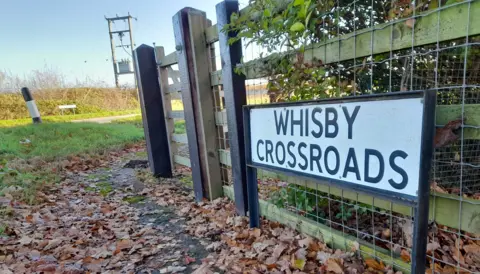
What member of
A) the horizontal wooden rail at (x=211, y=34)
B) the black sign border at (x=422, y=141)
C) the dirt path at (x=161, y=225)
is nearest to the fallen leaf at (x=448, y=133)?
the black sign border at (x=422, y=141)

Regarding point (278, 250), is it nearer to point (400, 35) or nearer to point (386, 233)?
point (386, 233)

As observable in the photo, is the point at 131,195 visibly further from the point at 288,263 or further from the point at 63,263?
the point at 288,263

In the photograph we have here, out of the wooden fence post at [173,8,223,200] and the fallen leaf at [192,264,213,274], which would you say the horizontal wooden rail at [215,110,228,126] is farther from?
the fallen leaf at [192,264,213,274]

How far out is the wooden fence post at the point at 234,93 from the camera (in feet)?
8.80

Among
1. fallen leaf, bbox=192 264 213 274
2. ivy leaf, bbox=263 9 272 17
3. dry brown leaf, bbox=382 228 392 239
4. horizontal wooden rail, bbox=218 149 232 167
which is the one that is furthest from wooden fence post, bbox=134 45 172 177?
dry brown leaf, bbox=382 228 392 239

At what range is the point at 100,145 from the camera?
24.5ft

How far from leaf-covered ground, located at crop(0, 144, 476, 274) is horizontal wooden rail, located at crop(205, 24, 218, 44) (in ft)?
5.97

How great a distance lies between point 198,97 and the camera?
330cm

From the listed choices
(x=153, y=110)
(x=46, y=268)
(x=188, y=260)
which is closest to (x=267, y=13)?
(x=188, y=260)

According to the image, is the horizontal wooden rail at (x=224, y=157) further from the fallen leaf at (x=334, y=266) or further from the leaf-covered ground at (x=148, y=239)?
the fallen leaf at (x=334, y=266)

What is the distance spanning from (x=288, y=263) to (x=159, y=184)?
308 cm

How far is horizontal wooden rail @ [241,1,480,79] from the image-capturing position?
127 centimetres

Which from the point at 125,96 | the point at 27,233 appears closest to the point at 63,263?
the point at 27,233

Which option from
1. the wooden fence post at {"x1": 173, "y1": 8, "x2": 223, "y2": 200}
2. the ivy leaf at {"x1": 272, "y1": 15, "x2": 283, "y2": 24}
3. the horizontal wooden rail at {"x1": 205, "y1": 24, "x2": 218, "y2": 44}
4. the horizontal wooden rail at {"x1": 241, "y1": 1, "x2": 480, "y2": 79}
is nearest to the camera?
the horizontal wooden rail at {"x1": 241, "y1": 1, "x2": 480, "y2": 79}
